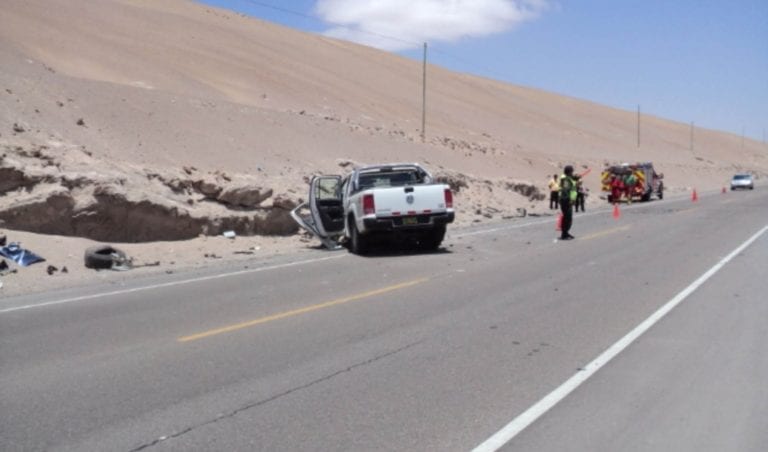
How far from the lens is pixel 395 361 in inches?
330

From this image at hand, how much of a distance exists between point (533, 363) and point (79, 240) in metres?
12.6

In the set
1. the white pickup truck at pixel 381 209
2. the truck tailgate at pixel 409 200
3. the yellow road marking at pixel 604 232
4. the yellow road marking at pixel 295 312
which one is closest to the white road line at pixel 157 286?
the white pickup truck at pixel 381 209

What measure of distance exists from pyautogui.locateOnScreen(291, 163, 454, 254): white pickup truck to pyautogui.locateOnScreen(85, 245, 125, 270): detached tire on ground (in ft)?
16.3

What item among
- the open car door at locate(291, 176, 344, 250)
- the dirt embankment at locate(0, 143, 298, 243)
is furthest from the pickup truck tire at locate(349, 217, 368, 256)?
the dirt embankment at locate(0, 143, 298, 243)

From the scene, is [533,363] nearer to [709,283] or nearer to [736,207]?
[709,283]

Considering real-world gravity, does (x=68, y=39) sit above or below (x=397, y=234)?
above

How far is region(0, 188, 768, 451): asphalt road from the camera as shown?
623 centimetres

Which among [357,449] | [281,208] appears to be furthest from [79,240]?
[357,449]

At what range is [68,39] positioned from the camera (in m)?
48.1

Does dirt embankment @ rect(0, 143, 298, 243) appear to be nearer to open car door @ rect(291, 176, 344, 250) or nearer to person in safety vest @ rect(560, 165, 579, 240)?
open car door @ rect(291, 176, 344, 250)

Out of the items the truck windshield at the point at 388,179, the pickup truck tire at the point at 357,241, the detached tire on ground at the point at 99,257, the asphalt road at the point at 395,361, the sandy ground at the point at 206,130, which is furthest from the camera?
the truck windshield at the point at 388,179

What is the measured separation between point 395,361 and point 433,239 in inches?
443

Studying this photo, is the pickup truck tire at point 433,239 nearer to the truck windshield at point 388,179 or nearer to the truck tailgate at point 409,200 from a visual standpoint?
the truck tailgate at point 409,200

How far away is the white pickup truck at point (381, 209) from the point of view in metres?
18.2
